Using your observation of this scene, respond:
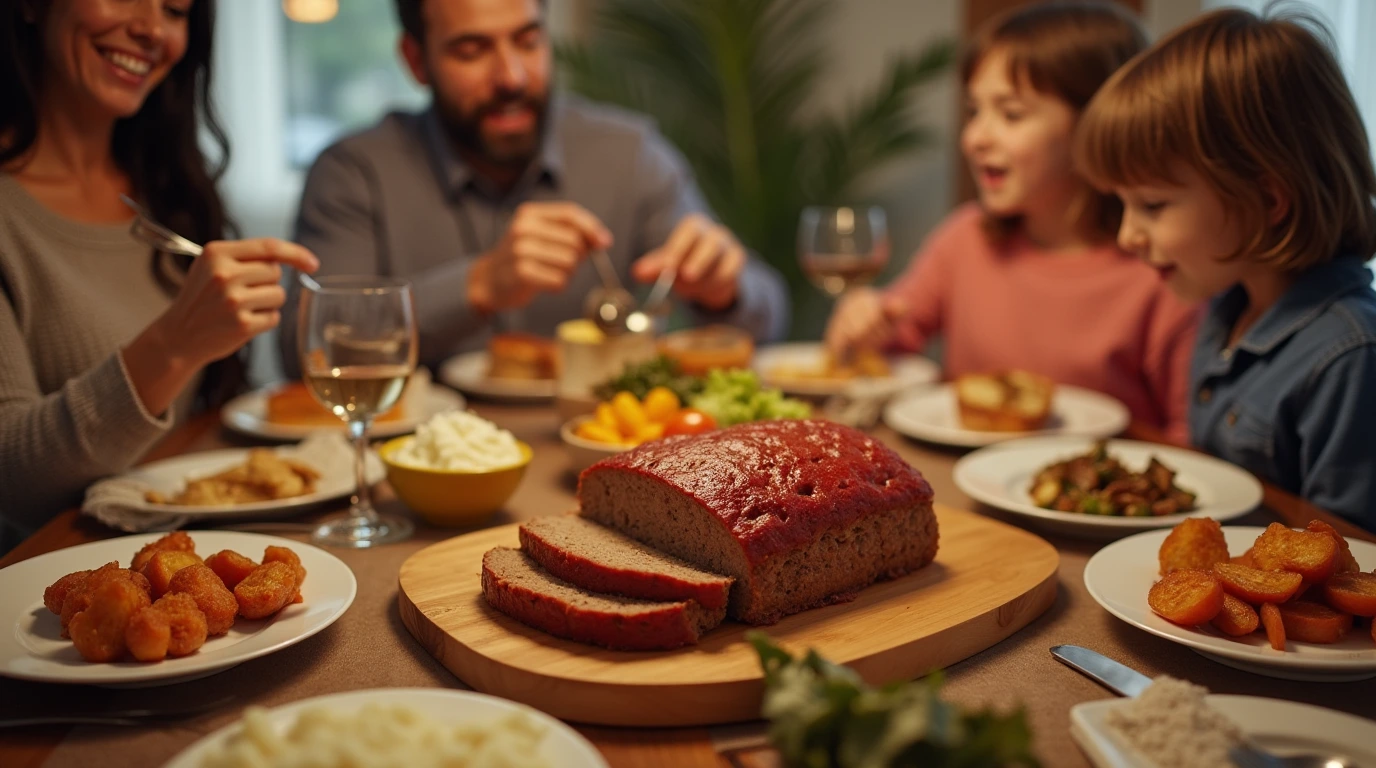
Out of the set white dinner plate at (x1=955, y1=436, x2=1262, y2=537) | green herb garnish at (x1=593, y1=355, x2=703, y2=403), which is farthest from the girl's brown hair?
green herb garnish at (x1=593, y1=355, x2=703, y2=403)

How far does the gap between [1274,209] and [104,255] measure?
2773 millimetres

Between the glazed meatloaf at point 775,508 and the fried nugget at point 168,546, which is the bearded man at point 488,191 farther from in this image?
the fried nugget at point 168,546

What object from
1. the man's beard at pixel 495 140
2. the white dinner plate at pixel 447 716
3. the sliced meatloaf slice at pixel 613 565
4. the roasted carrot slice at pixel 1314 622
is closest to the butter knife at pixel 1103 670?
the roasted carrot slice at pixel 1314 622

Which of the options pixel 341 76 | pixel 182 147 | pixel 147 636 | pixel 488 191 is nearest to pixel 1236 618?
pixel 147 636

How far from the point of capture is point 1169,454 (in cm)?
262

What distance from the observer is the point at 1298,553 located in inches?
65.4

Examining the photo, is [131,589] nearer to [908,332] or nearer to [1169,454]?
[1169,454]

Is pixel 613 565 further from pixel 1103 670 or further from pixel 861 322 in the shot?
pixel 861 322

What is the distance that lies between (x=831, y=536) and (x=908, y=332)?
264 cm

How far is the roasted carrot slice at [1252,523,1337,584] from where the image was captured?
1.63m

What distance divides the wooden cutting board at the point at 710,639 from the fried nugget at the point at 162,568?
334mm

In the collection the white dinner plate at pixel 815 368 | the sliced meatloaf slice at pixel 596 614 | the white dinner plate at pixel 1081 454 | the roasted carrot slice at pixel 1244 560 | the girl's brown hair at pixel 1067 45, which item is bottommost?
the white dinner plate at pixel 815 368

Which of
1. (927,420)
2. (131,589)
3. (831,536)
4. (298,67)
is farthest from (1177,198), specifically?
(298,67)

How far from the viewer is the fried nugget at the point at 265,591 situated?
164 centimetres
